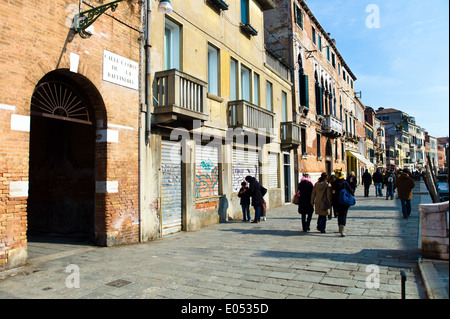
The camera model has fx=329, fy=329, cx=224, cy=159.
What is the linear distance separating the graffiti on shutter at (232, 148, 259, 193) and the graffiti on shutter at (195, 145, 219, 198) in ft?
4.50

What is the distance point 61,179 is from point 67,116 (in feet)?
9.12

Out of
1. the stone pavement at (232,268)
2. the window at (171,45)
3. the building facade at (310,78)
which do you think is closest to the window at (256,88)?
the building facade at (310,78)

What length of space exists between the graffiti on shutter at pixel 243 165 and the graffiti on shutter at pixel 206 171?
1.37m

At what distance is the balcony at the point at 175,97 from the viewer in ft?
28.6

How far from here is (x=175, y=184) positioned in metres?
9.89

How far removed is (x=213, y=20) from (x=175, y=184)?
623 centimetres

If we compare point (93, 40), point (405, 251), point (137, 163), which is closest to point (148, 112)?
point (137, 163)

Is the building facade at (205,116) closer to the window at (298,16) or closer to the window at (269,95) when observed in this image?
the window at (269,95)

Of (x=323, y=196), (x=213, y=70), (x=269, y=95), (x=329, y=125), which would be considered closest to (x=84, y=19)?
(x=213, y=70)

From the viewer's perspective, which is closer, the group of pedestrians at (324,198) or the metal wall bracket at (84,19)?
the metal wall bracket at (84,19)

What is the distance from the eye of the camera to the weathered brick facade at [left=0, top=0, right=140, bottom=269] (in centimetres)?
569

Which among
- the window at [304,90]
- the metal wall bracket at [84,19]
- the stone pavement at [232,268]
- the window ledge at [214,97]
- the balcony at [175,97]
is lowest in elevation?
the stone pavement at [232,268]

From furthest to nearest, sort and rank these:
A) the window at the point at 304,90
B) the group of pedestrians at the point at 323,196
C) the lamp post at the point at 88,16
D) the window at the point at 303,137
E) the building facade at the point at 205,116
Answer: the window at the point at 303,137 < the window at the point at 304,90 < the building facade at the point at 205,116 < the group of pedestrians at the point at 323,196 < the lamp post at the point at 88,16

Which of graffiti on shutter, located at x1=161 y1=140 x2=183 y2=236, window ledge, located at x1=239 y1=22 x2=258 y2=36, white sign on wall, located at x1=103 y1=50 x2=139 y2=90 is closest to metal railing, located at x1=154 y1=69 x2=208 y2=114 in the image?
white sign on wall, located at x1=103 y1=50 x2=139 y2=90
